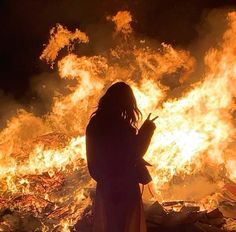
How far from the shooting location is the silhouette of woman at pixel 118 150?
410 centimetres

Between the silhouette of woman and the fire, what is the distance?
11.9ft

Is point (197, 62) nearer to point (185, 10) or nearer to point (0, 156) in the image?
point (185, 10)

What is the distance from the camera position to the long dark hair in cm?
416

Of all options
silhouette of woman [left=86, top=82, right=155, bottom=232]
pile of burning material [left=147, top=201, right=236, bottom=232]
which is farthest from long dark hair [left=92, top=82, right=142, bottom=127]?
pile of burning material [left=147, top=201, right=236, bottom=232]

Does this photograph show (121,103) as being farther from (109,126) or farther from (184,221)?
(184,221)

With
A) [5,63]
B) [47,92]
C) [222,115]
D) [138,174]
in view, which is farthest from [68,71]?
[138,174]

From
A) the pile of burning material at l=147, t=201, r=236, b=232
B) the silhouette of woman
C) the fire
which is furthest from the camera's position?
the fire

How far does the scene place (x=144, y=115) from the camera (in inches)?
430

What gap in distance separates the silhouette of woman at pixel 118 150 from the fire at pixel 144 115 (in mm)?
3628

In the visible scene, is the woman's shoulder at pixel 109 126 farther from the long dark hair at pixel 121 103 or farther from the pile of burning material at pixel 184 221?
the pile of burning material at pixel 184 221

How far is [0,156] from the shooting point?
36.8ft

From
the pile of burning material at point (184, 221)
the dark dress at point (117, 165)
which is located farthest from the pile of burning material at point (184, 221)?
the dark dress at point (117, 165)

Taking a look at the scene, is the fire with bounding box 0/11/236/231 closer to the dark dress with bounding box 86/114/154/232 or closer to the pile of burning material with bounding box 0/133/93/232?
the pile of burning material with bounding box 0/133/93/232

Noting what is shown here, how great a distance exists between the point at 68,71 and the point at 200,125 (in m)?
4.56
